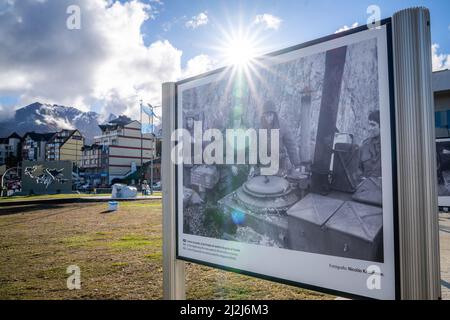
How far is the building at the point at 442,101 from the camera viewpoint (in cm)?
2897

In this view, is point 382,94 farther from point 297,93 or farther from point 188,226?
point 188,226

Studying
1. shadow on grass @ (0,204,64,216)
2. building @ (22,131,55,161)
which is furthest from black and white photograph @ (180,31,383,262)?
building @ (22,131,55,161)

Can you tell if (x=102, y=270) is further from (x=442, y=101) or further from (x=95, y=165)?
(x=95, y=165)

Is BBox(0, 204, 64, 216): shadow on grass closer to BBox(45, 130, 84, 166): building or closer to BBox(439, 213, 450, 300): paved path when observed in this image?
BBox(439, 213, 450, 300): paved path

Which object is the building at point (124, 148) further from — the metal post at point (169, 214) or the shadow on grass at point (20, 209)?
the metal post at point (169, 214)

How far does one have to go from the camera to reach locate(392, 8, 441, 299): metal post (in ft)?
7.76

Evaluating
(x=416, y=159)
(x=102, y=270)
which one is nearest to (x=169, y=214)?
(x=416, y=159)

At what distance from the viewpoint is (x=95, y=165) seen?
74.8 meters

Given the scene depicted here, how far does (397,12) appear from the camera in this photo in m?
2.54

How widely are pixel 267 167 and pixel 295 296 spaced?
3460 millimetres

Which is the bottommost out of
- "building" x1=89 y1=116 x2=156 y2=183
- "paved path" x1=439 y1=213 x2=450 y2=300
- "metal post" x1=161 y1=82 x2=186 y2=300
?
"paved path" x1=439 y1=213 x2=450 y2=300

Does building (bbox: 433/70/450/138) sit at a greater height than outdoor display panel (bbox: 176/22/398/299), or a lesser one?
greater

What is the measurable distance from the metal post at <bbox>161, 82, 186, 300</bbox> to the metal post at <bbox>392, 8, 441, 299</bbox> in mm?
2870

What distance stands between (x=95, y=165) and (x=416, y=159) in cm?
7960
